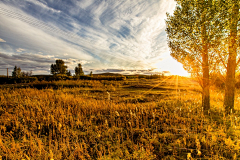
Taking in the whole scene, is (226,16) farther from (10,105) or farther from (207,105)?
(10,105)

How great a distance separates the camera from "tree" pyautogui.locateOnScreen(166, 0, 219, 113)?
22.8 ft

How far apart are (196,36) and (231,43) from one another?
229 cm

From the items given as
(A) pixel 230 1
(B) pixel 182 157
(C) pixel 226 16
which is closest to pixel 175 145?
(B) pixel 182 157

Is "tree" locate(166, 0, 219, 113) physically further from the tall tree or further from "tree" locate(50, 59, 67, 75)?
"tree" locate(50, 59, 67, 75)

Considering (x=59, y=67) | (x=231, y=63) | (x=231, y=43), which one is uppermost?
(x=59, y=67)

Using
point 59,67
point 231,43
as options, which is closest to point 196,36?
point 231,43

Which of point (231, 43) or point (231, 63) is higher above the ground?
point (231, 43)

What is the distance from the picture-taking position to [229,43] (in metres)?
7.27

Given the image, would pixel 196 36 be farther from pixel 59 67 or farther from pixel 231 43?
pixel 59 67

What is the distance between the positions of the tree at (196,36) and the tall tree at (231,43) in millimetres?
746

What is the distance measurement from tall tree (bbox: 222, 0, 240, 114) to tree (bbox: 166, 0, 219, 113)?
746mm

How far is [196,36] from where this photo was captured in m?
7.41

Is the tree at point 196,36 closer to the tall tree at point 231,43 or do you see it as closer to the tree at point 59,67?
the tall tree at point 231,43

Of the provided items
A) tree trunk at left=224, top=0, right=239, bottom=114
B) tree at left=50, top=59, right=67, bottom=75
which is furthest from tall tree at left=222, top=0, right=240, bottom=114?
tree at left=50, top=59, right=67, bottom=75
